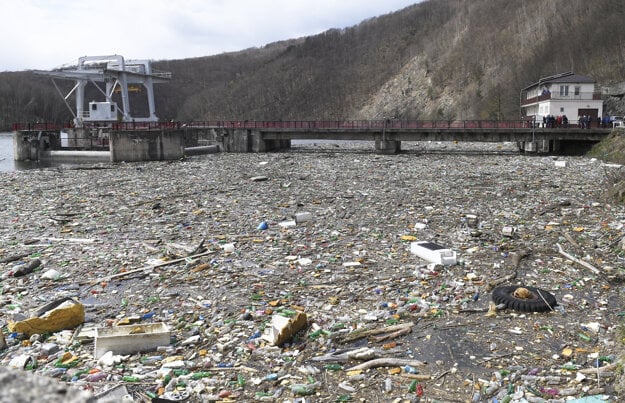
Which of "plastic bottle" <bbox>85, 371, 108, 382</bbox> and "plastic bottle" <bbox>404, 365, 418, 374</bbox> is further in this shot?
"plastic bottle" <bbox>404, 365, 418, 374</bbox>

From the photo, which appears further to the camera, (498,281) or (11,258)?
(11,258)

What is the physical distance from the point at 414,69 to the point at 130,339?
102m

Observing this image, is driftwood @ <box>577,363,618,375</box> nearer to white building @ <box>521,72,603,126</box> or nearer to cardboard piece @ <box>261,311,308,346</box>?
cardboard piece @ <box>261,311,308,346</box>

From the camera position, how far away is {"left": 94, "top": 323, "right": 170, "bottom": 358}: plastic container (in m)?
5.92

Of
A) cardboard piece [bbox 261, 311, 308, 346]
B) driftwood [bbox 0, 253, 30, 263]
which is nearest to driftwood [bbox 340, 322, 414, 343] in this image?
cardboard piece [bbox 261, 311, 308, 346]

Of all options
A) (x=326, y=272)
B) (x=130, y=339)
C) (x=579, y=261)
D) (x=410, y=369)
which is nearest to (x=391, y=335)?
(x=410, y=369)

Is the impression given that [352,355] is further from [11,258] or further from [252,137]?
[252,137]

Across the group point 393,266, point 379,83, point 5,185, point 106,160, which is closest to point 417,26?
point 379,83

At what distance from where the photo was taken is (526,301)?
23.3 ft

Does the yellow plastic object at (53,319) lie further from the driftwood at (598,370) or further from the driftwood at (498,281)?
the driftwood at (598,370)

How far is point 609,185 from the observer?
16.7 meters

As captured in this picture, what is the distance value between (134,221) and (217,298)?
23.6ft

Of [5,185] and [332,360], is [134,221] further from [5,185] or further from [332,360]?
[5,185]

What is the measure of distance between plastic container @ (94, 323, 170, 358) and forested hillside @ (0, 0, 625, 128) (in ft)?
179
